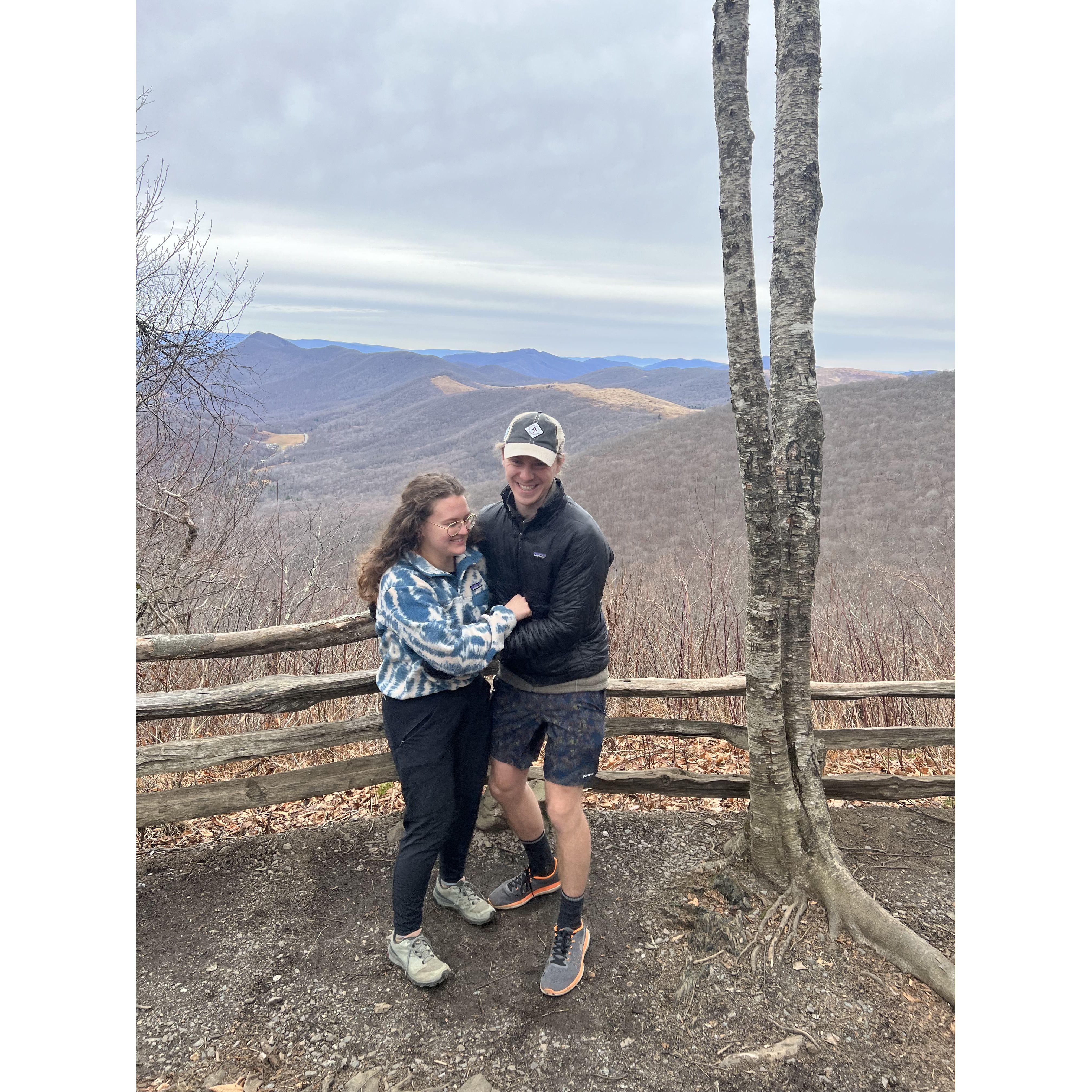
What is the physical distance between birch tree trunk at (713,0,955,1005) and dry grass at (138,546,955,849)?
3.40ft

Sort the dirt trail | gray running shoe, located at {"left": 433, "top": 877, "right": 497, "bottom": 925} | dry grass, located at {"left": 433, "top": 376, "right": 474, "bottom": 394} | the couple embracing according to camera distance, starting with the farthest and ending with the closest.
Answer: dry grass, located at {"left": 433, "top": 376, "right": 474, "bottom": 394} < gray running shoe, located at {"left": 433, "top": 877, "right": 497, "bottom": 925} < the couple embracing < the dirt trail

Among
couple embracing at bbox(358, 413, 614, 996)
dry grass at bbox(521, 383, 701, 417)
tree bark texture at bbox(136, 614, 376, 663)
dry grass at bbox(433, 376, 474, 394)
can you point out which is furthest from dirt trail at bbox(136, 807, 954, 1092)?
dry grass at bbox(433, 376, 474, 394)

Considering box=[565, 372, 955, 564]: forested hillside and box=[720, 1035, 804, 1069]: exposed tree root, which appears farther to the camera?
box=[565, 372, 955, 564]: forested hillside

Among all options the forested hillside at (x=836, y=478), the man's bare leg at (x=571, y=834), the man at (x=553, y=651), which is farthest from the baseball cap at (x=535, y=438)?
the forested hillside at (x=836, y=478)

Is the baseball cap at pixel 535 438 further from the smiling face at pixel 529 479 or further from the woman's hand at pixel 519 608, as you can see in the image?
the woman's hand at pixel 519 608

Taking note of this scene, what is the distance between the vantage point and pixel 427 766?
2445 mm

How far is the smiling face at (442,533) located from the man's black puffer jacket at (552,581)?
16 centimetres

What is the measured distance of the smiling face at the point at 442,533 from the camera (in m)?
2.39

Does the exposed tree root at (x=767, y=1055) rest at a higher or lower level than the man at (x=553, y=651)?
lower

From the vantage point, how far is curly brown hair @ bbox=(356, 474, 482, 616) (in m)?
2.39

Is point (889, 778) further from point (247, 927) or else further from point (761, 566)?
point (247, 927)

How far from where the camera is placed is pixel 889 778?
378 cm

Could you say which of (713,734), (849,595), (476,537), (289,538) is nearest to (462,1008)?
(476,537)

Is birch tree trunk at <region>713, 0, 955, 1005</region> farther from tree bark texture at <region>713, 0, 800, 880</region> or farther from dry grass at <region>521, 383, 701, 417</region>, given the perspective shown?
dry grass at <region>521, 383, 701, 417</region>
